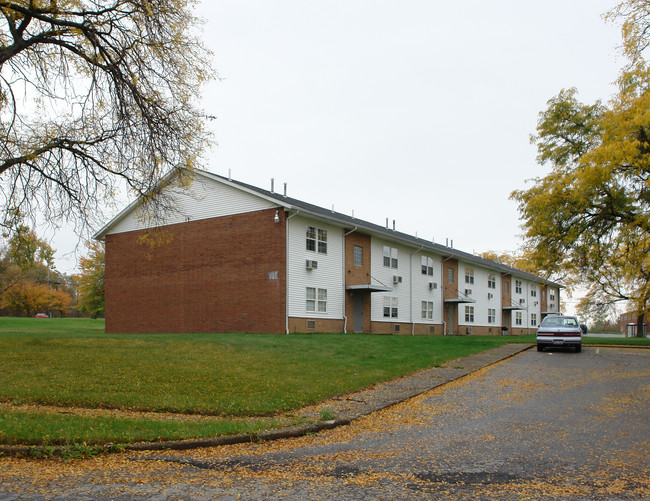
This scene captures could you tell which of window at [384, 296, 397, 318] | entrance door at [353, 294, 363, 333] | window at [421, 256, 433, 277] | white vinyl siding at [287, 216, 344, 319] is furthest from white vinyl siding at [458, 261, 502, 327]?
white vinyl siding at [287, 216, 344, 319]

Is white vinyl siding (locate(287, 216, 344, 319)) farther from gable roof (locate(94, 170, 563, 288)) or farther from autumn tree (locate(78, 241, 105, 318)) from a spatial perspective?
autumn tree (locate(78, 241, 105, 318))

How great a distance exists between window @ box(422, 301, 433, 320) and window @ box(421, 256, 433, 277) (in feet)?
6.47

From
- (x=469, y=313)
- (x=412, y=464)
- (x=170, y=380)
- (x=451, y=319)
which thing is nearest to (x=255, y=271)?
(x=170, y=380)

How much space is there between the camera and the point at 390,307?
32750 millimetres

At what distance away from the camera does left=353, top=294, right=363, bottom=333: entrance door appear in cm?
2951

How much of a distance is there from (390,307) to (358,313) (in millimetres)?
3689

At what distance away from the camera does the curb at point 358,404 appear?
7.03 m

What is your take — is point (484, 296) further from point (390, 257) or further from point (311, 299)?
point (311, 299)

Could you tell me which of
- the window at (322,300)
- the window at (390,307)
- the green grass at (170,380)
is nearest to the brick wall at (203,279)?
the window at (322,300)

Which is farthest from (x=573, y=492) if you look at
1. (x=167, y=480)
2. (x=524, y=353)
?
(x=524, y=353)

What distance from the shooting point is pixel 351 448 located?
23.6 ft

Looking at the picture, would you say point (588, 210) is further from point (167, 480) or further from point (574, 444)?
point (167, 480)

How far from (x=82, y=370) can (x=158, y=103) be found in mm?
7143

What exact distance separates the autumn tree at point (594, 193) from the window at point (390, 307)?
27.5ft
